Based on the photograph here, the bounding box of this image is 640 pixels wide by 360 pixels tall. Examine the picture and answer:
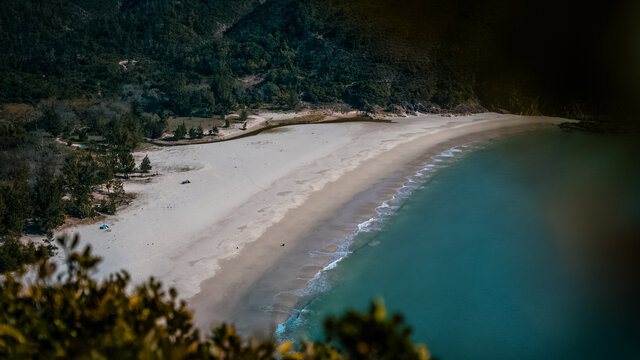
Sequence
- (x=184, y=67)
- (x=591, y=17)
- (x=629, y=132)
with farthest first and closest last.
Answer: (x=184, y=67) → (x=591, y=17) → (x=629, y=132)

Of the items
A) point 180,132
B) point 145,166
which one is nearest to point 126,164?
Result: point 145,166

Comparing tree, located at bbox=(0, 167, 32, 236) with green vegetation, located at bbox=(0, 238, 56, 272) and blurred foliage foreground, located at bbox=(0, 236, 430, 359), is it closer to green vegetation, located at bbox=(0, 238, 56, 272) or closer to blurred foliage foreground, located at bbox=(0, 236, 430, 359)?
green vegetation, located at bbox=(0, 238, 56, 272)

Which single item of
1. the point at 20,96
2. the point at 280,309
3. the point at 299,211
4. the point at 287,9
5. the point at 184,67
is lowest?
the point at 280,309

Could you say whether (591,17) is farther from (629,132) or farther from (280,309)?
(280,309)

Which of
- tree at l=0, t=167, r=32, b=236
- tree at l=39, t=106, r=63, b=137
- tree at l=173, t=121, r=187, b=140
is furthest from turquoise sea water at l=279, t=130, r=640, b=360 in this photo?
tree at l=39, t=106, r=63, b=137

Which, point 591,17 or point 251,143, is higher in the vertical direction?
point 591,17

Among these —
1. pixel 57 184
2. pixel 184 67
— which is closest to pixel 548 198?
pixel 57 184

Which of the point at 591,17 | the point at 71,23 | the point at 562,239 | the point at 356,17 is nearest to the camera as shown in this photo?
the point at 562,239

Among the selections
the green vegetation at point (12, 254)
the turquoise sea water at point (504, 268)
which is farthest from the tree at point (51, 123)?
the turquoise sea water at point (504, 268)
